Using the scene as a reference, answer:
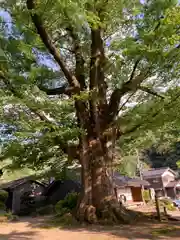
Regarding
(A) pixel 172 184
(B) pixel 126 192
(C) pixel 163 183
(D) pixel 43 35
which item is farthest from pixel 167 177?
(D) pixel 43 35

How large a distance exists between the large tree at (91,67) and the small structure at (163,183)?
32.2 metres

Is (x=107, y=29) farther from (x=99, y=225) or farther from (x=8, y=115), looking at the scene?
(x=99, y=225)

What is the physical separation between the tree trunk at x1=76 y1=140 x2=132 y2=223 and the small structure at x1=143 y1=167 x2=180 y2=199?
107ft

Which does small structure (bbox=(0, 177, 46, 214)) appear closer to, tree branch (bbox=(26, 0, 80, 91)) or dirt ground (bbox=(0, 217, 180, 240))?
dirt ground (bbox=(0, 217, 180, 240))

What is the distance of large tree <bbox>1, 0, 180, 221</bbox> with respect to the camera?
29.0ft

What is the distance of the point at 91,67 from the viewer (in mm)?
12461

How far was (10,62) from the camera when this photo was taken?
10531 mm

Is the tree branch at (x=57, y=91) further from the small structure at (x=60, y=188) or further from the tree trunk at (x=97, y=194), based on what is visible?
the small structure at (x=60, y=188)

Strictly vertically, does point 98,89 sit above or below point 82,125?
above

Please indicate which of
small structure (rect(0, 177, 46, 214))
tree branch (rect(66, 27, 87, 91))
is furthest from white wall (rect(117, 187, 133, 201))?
tree branch (rect(66, 27, 87, 91))

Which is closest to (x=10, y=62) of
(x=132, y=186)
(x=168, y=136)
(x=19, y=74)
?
(x=19, y=74)

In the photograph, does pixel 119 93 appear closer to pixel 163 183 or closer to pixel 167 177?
pixel 163 183

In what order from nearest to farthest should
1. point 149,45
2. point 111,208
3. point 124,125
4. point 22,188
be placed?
point 149,45
point 111,208
point 124,125
point 22,188

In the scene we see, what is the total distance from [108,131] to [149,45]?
4616 millimetres
